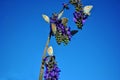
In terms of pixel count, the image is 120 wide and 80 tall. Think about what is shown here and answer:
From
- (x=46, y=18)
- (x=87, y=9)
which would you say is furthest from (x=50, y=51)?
(x=87, y=9)

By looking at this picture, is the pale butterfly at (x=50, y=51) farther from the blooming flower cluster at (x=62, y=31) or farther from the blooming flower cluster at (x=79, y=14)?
the blooming flower cluster at (x=79, y=14)

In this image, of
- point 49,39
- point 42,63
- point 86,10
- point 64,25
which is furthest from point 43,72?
point 86,10

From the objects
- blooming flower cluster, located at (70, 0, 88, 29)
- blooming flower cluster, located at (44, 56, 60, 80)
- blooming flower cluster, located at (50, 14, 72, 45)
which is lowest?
blooming flower cluster, located at (44, 56, 60, 80)

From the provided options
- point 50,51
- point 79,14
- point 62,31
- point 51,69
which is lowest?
point 51,69

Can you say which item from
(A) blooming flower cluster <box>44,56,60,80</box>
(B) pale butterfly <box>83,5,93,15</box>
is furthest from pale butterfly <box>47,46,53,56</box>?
(B) pale butterfly <box>83,5,93,15</box>

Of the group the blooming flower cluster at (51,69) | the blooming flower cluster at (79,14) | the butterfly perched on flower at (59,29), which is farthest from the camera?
the blooming flower cluster at (79,14)

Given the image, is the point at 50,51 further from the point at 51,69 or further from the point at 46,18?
the point at 46,18

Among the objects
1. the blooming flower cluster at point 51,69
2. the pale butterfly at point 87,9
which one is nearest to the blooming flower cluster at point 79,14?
the pale butterfly at point 87,9

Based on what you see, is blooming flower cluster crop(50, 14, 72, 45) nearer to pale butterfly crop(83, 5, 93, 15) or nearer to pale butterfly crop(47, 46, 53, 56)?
pale butterfly crop(47, 46, 53, 56)

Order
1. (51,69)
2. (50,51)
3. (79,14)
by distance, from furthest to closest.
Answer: (79,14) → (50,51) → (51,69)

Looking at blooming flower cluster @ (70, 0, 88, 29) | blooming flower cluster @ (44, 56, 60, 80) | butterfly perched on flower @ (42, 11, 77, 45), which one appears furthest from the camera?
blooming flower cluster @ (70, 0, 88, 29)
